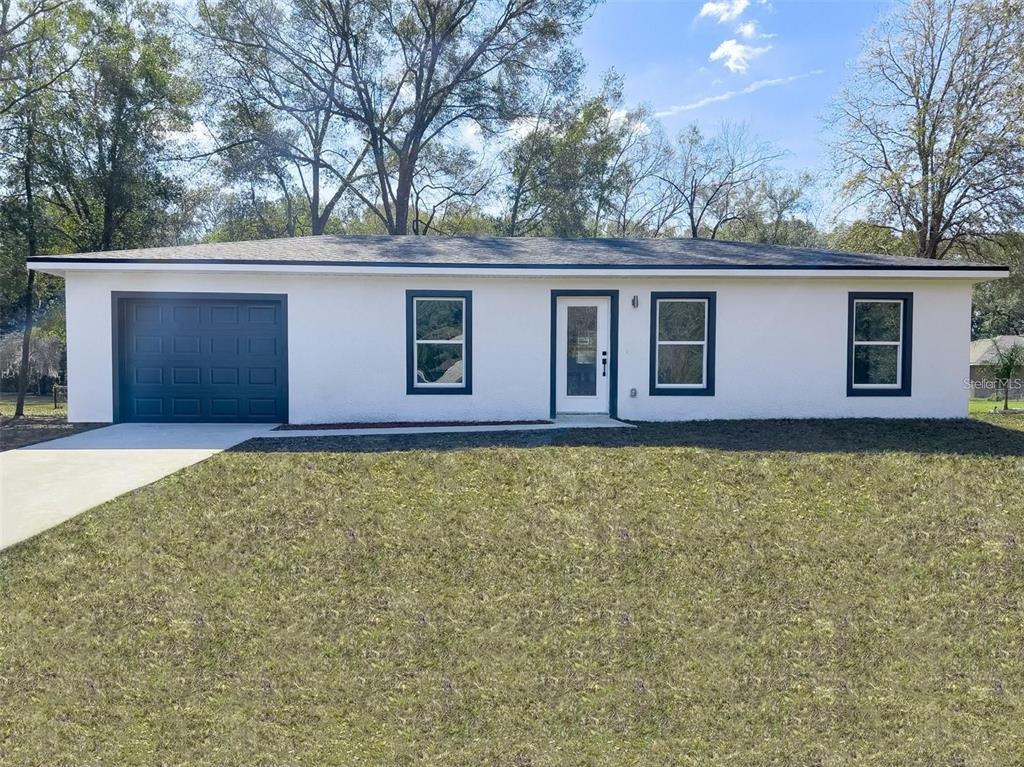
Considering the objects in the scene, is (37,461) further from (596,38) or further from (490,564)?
(596,38)

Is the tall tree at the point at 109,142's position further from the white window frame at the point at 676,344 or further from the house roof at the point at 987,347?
the house roof at the point at 987,347

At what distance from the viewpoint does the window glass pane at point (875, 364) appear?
10.6 metres

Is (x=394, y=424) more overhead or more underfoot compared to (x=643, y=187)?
more underfoot

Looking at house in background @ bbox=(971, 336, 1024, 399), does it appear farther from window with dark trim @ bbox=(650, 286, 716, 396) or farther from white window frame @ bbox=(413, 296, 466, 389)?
white window frame @ bbox=(413, 296, 466, 389)

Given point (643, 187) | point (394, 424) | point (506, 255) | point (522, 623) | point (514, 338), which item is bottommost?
point (522, 623)

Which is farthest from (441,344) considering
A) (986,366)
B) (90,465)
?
(986,366)

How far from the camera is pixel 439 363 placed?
10.4 m

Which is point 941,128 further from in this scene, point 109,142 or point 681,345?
point 109,142

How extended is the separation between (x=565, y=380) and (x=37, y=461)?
24.3ft

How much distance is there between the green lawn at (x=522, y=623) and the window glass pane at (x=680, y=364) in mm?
4201

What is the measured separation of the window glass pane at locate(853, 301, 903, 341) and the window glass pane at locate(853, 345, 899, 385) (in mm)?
189

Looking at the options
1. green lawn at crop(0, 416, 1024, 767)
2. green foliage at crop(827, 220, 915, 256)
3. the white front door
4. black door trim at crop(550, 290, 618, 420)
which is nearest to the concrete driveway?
green lawn at crop(0, 416, 1024, 767)

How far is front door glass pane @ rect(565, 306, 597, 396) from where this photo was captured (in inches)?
414

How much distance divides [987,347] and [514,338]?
4133 centimetres
